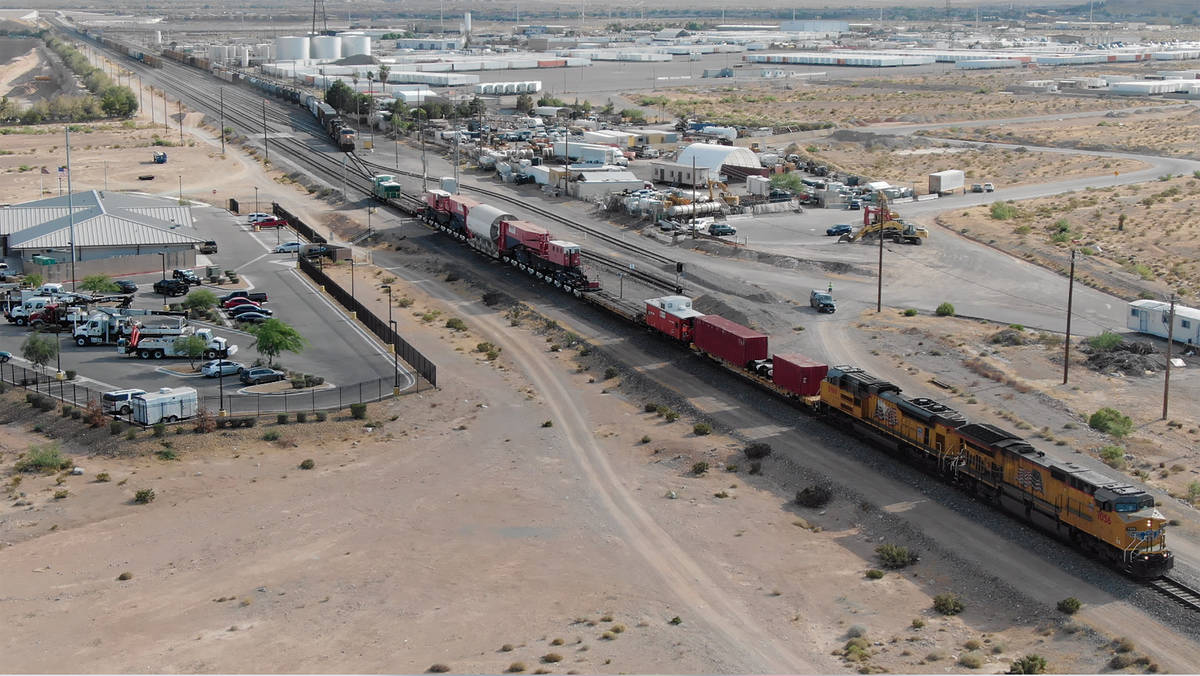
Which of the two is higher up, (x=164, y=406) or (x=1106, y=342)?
(x=1106, y=342)

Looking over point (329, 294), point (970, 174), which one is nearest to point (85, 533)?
point (329, 294)

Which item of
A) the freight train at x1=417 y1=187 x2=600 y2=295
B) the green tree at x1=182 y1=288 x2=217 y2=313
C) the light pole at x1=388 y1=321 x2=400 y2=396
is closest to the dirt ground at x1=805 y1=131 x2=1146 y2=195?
the freight train at x1=417 y1=187 x2=600 y2=295

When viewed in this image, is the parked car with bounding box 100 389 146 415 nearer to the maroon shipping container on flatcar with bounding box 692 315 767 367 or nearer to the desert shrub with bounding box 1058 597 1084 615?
the maroon shipping container on flatcar with bounding box 692 315 767 367

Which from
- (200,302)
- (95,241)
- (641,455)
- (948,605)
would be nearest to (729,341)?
(641,455)

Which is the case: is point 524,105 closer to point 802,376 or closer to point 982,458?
point 802,376

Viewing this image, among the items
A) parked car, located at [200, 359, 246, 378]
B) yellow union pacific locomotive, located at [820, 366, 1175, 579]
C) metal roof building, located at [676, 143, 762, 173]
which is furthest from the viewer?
metal roof building, located at [676, 143, 762, 173]

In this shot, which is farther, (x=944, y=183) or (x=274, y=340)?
(x=944, y=183)
